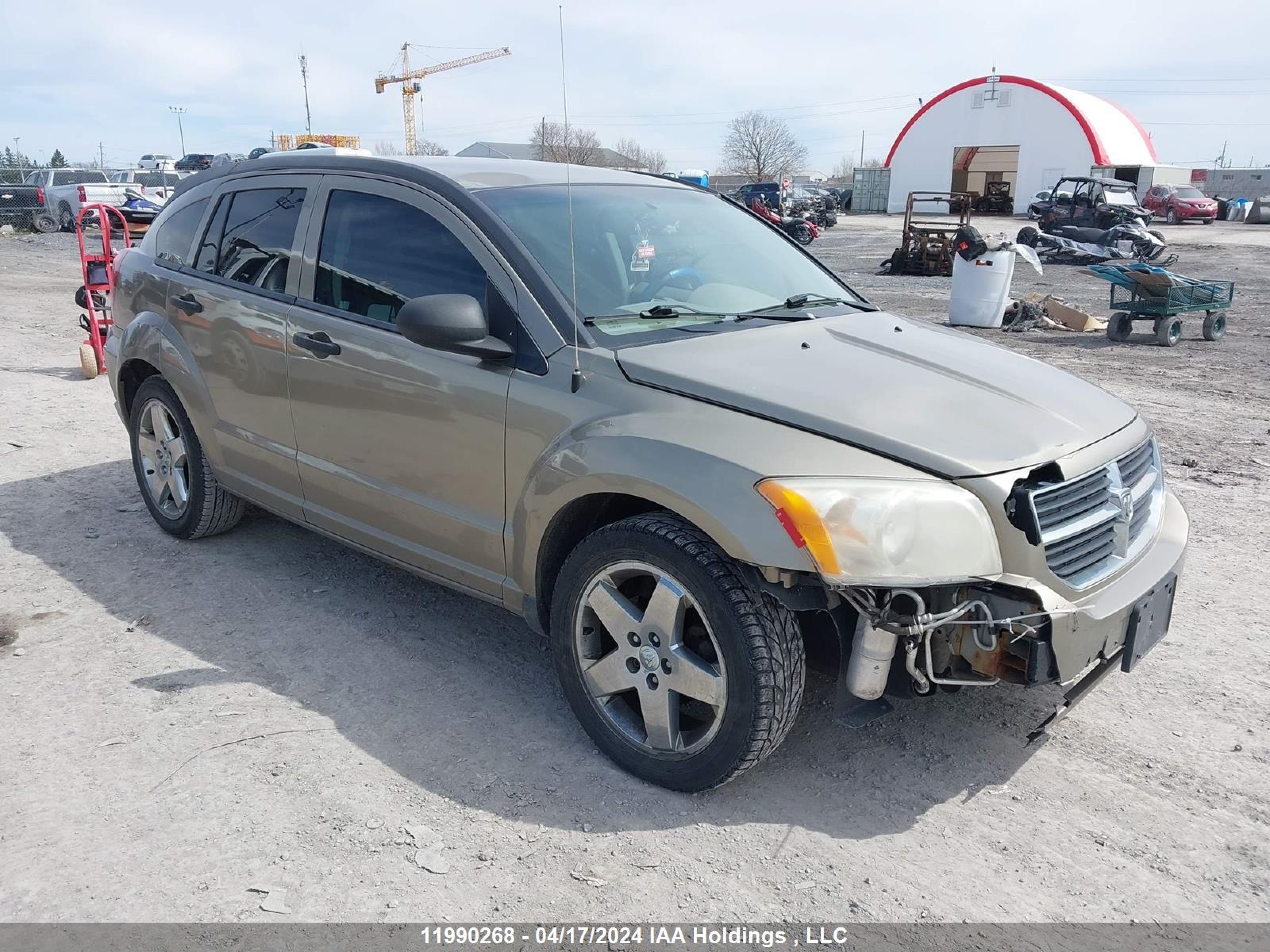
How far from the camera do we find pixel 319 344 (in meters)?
3.83

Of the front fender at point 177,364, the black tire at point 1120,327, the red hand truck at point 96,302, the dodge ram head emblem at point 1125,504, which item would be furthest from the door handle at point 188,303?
the black tire at point 1120,327

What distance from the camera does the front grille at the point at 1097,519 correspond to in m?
2.70

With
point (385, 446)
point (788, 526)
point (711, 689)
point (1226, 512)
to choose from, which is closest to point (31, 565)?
point (385, 446)

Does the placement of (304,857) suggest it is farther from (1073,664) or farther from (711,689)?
(1073,664)

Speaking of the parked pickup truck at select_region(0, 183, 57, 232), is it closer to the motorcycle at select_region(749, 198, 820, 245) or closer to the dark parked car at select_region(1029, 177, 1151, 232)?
the motorcycle at select_region(749, 198, 820, 245)

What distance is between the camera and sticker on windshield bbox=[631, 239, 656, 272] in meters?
3.56

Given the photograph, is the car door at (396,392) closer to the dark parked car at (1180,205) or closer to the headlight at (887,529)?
the headlight at (887,529)

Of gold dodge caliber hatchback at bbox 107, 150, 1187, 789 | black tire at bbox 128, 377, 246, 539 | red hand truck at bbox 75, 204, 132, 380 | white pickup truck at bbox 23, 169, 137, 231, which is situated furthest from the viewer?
white pickup truck at bbox 23, 169, 137, 231

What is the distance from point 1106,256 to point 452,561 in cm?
2359

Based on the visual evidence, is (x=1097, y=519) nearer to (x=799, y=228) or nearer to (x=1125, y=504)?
(x=1125, y=504)

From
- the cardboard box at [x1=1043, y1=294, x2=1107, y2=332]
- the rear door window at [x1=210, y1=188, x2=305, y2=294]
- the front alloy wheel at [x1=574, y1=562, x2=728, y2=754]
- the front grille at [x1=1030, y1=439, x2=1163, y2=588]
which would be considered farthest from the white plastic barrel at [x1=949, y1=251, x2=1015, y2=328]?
the front alloy wheel at [x1=574, y1=562, x2=728, y2=754]

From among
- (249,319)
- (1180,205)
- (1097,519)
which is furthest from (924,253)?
(1180,205)

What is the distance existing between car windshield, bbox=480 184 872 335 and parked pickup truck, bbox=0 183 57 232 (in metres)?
33.1

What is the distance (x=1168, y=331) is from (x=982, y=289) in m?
2.35
